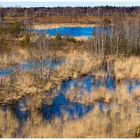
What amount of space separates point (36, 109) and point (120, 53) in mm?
7160

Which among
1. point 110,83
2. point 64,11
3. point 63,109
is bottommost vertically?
point 64,11

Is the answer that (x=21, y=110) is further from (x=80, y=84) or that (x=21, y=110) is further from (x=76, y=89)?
(x=80, y=84)

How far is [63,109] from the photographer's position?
27.1 feet

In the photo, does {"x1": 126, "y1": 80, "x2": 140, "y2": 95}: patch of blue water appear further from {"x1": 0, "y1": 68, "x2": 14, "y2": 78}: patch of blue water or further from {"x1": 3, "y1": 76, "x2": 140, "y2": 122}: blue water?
{"x1": 0, "y1": 68, "x2": 14, "y2": 78}: patch of blue water

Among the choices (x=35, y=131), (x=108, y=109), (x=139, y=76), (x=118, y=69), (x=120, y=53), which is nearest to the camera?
(x=35, y=131)

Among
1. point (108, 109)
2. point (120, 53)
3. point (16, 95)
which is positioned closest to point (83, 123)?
point (108, 109)

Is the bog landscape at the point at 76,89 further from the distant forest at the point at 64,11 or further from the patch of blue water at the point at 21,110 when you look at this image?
the distant forest at the point at 64,11

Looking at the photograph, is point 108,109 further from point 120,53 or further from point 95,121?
point 120,53

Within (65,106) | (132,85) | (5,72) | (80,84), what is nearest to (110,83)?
(132,85)

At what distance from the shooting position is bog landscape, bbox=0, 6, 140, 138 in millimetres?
6605

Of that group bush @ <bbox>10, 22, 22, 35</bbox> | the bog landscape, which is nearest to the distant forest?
bush @ <bbox>10, 22, 22, 35</bbox>

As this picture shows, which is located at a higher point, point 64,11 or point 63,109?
point 63,109

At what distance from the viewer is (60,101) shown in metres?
8.98

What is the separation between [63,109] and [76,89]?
5.44ft
